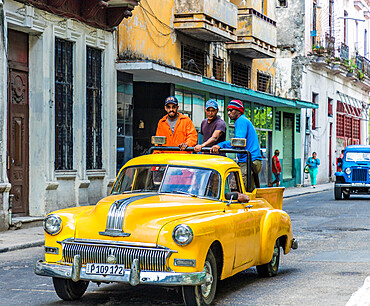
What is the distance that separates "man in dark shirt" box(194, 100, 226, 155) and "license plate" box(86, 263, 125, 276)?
11.0ft

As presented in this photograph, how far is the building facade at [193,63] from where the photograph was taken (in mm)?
20297

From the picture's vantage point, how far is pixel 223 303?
7.36 m

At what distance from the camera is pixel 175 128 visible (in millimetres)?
10305

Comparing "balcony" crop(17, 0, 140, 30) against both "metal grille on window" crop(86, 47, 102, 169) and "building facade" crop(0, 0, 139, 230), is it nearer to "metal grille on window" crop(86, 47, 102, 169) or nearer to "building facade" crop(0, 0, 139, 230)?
"building facade" crop(0, 0, 139, 230)

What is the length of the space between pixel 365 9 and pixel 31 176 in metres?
40.7

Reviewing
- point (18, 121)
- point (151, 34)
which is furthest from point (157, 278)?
point (151, 34)

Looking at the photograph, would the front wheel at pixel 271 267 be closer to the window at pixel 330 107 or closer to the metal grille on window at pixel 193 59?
the metal grille on window at pixel 193 59

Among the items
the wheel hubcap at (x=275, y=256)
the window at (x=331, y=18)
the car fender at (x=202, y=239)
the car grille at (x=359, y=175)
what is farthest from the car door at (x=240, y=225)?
the window at (x=331, y=18)

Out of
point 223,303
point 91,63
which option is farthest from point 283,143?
point 223,303

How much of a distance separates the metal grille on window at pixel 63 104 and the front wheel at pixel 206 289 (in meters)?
10.0

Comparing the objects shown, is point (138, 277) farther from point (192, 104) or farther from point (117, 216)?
point (192, 104)

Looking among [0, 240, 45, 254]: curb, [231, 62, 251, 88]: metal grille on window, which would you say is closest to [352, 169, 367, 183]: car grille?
[231, 62, 251, 88]: metal grille on window

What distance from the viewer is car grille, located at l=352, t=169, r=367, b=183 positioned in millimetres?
25848

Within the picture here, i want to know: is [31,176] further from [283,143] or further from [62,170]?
[283,143]
